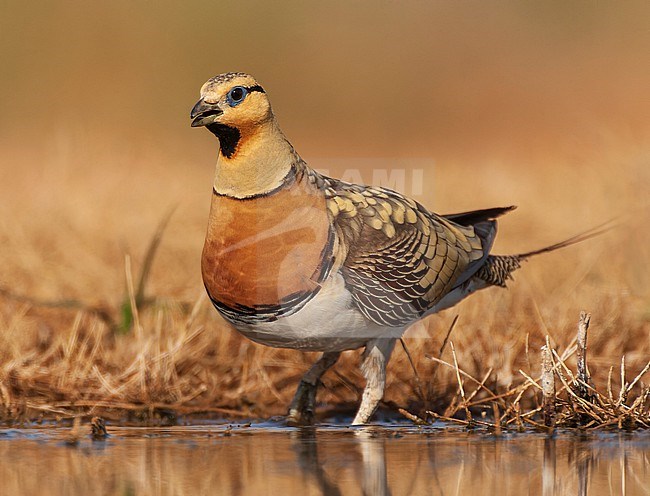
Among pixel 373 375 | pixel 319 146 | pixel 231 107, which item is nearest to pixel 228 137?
pixel 231 107

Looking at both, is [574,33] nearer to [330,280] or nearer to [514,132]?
[514,132]

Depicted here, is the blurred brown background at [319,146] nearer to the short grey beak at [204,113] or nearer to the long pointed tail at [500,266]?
the long pointed tail at [500,266]

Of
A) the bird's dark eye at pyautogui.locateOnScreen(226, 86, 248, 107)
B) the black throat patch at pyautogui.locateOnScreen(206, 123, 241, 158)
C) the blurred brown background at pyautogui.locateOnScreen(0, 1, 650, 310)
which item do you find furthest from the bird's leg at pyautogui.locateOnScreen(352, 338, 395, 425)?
the blurred brown background at pyautogui.locateOnScreen(0, 1, 650, 310)

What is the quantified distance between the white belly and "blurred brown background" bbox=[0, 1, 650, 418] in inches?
31.8

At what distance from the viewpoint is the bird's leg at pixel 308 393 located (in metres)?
5.73

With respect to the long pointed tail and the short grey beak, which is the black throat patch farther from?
the long pointed tail

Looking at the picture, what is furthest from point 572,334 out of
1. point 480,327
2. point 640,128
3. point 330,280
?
point 640,128

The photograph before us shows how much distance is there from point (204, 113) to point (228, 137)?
176mm

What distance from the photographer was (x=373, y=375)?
5.63 metres

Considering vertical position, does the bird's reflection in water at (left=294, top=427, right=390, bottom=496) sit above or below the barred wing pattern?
below

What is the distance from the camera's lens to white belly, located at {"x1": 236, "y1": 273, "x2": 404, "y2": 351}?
521cm

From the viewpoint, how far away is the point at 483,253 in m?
6.15

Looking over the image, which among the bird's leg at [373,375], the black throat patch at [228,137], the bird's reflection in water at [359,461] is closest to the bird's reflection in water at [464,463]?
the bird's reflection in water at [359,461]

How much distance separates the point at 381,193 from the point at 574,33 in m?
8.28
